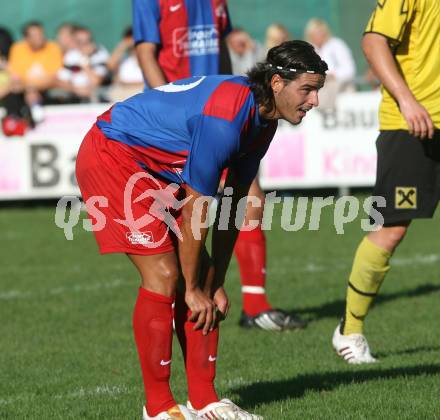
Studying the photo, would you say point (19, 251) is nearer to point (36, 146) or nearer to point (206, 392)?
point (36, 146)

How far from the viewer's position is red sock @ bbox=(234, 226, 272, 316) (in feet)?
25.3

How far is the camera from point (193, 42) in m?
7.90

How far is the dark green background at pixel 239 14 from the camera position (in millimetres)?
19422

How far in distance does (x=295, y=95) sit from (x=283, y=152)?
34.2 ft

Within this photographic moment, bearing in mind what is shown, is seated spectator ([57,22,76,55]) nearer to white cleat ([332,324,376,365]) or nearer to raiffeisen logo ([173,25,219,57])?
raiffeisen logo ([173,25,219,57])

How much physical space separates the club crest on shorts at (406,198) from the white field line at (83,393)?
176 cm

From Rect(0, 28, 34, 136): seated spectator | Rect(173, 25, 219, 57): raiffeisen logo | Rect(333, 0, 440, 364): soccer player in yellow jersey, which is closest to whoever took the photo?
Rect(333, 0, 440, 364): soccer player in yellow jersey

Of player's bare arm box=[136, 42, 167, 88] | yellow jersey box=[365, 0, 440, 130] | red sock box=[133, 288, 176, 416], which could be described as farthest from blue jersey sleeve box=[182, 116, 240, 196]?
player's bare arm box=[136, 42, 167, 88]

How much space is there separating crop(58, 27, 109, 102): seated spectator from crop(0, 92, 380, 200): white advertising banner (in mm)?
1415

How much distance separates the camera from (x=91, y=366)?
6.57 m

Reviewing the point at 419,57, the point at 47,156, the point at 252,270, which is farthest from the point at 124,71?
the point at 419,57

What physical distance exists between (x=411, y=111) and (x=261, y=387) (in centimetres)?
161

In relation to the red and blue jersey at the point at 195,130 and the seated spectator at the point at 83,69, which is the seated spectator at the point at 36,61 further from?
the red and blue jersey at the point at 195,130

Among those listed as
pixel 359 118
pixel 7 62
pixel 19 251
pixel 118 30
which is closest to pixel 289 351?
Result: pixel 19 251
